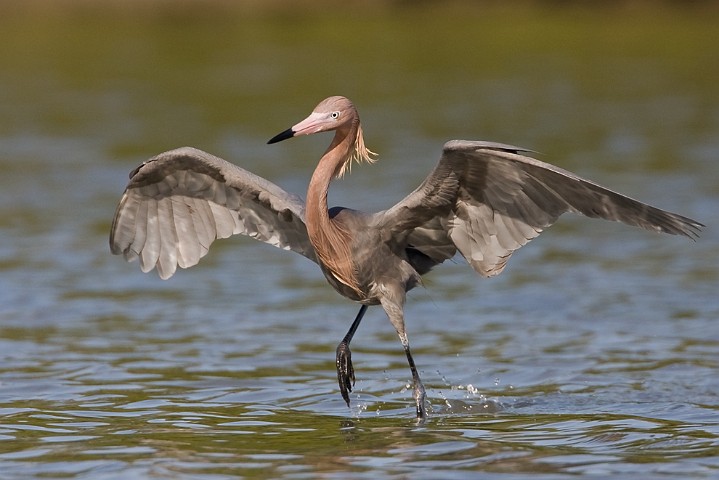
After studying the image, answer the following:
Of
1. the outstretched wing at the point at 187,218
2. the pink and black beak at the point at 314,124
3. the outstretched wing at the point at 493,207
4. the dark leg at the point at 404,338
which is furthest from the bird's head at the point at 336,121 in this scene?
the dark leg at the point at 404,338

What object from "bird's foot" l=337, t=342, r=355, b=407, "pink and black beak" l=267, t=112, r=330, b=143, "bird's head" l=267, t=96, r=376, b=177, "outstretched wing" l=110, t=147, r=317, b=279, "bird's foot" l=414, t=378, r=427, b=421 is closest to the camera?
"pink and black beak" l=267, t=112, r=330, b=143

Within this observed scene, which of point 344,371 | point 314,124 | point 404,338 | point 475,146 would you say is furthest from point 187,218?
point 475,146

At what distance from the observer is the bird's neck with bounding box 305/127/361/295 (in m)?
9.17

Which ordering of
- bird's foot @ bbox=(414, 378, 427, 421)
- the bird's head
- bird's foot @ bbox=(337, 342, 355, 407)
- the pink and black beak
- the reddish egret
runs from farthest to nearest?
bird's foot @ bbox=(337, 342, 355, 407) → bird's foot @ bbox=(414, 378, 427, 421) → the bird's head → the pink and black beak → the reddish egret

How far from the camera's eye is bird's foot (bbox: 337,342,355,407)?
934cm

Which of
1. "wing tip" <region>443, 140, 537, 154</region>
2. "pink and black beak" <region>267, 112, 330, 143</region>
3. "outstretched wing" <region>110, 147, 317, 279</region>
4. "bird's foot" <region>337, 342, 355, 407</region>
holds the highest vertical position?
"pink and black beak" <region>267, 112, 330, 143</region>

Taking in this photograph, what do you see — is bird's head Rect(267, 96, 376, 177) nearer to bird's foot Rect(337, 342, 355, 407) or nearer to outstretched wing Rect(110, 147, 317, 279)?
outstretched wing Rect(110, 147, 317, 279)

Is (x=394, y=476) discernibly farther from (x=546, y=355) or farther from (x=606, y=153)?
(x=606, y=153)

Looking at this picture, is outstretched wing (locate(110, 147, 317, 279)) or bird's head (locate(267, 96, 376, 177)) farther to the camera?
outstretched wing (locate(110, 147, 317, 279))

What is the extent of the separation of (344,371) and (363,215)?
1.05 metres

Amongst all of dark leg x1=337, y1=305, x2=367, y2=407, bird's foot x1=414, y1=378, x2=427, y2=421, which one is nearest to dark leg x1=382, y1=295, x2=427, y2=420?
bird's foot x1=414, y1=378, x2=427, y2=421

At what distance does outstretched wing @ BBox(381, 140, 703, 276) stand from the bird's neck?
1.13 ft

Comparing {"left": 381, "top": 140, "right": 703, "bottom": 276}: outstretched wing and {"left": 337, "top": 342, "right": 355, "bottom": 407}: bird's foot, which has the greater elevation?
{"left": 381, "top": 140, "right": 703, "bottom": 276}: outstretched wing

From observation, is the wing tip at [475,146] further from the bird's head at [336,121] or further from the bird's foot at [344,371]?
the bird's foot at [344,371]
